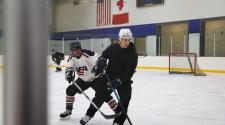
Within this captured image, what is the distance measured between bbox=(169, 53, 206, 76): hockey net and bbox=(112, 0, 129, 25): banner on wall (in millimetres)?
4947

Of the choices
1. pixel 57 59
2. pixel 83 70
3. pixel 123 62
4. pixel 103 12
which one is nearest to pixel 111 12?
pixel 103 12

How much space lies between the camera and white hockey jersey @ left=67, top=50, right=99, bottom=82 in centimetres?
363

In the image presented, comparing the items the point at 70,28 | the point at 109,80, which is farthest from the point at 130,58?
the point at 70,28

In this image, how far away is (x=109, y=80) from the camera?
134 inches

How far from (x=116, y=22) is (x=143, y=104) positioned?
12327mm

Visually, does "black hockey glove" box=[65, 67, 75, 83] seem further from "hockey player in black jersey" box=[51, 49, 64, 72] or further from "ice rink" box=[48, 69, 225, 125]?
"hockey player in black jersey" box=[51, 49, 64, 72]

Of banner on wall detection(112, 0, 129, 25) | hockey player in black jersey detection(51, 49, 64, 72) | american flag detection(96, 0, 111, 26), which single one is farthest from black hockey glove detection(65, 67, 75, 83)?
american flag detection(96, 0, 111, 26)

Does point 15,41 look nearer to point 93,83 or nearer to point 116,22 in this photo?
point 93,83

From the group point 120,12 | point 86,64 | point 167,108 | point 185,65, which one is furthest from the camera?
point 120,12

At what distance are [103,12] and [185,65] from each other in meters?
7.19

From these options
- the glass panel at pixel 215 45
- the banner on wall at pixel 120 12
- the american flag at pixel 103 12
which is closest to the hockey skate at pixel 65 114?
the glass panel at pixel 215 45

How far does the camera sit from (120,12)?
671 inches

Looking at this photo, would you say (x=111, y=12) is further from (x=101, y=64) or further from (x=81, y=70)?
(x=101, y=64)

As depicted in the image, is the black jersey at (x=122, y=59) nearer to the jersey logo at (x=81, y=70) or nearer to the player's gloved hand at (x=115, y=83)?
the player's gloved hand at (x=115, y=83)
